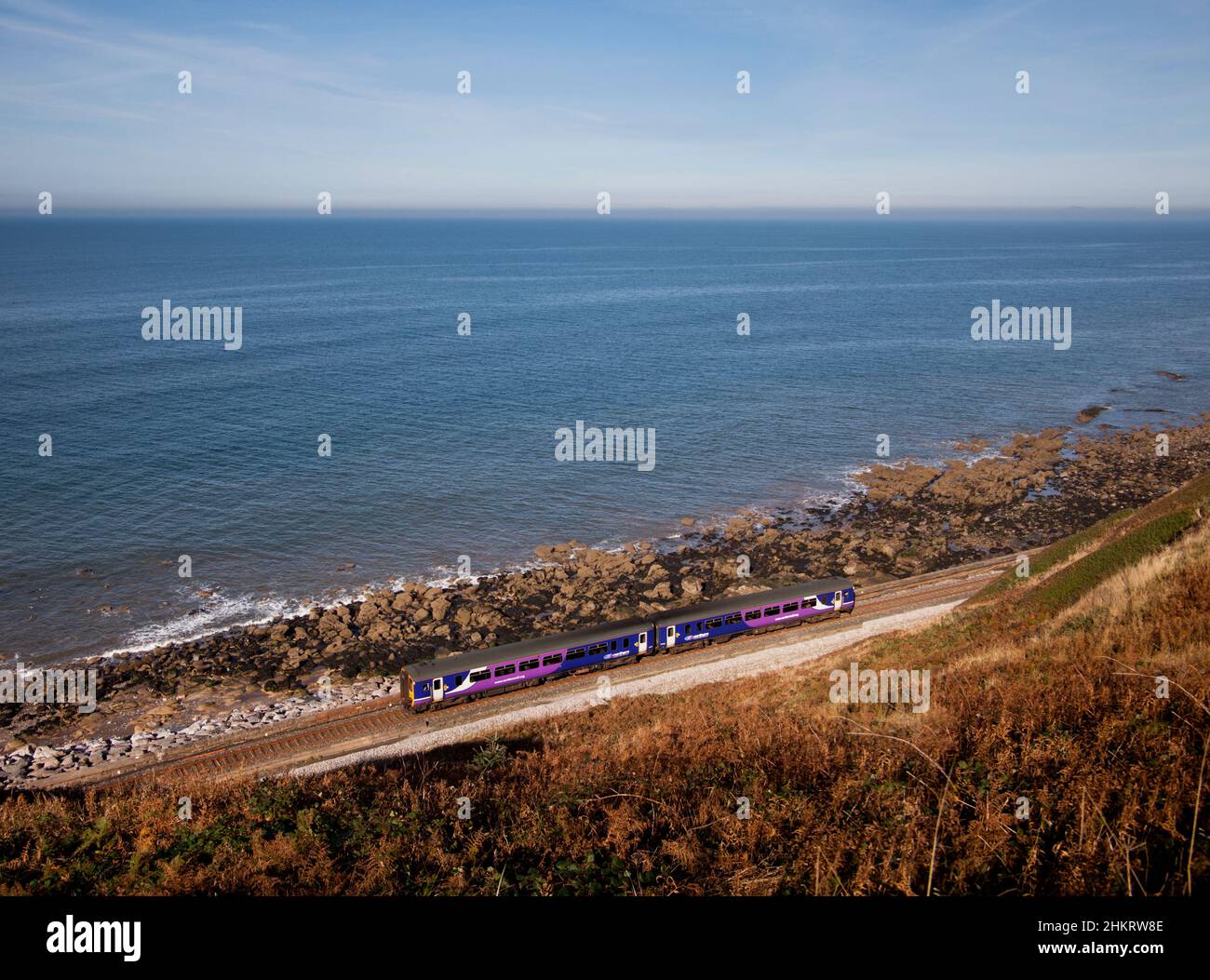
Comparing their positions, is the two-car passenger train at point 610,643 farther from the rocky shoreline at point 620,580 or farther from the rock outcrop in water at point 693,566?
the rock outcrop in water at point 693,566

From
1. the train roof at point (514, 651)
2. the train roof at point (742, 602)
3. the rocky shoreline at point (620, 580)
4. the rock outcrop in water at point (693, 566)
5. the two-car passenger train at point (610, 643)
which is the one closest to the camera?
the train roof at point (514, 651)

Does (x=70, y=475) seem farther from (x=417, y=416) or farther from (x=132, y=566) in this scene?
(x=417, y=416)

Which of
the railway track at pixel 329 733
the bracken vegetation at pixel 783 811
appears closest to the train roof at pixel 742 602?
the railway track at pixel 329 733

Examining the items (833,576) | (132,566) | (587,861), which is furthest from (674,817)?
(132,566)
